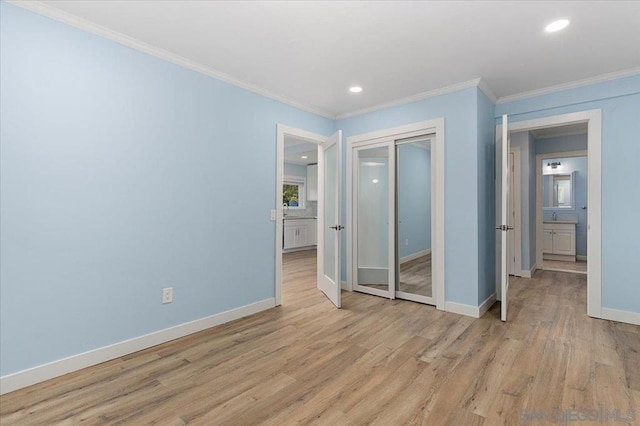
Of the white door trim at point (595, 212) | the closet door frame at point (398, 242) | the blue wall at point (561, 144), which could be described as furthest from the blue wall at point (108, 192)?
the blue wall at point (561, 144)

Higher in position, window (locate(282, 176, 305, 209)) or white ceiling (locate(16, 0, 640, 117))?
white ceiling (locate(16, 0, 640, 117))

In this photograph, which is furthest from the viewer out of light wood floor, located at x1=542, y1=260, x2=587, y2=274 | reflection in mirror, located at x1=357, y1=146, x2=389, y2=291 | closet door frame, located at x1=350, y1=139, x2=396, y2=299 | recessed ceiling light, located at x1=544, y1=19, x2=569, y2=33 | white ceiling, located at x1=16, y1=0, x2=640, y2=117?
light wood floor, located at x1=542, y1=260, x2=587, y2=274

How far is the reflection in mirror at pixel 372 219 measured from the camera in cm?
425

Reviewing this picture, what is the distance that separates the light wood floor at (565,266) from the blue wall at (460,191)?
3.60 meters

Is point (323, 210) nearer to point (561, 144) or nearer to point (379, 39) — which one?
point (379, 39)

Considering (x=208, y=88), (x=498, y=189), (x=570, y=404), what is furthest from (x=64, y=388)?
(x=498, y=189)

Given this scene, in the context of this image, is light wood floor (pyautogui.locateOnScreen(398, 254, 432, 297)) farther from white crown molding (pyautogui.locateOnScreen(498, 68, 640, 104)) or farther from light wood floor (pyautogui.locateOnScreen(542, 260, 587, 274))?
light wood floor (pyautogui.locateOnScreen(542, 260, 587, 274))

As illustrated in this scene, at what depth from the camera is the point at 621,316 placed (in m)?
3.15

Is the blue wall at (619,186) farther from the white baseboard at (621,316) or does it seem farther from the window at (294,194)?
the window at (294,194)

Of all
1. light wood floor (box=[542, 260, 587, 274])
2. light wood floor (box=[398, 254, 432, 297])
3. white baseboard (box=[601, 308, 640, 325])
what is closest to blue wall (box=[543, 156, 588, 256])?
light wood floor (box=[542, 260, 587, 274])

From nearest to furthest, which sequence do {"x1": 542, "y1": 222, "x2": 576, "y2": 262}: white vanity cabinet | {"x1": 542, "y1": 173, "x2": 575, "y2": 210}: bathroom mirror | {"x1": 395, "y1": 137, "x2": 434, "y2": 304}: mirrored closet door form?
{"x1": 395, "y1": 137, "x2": 434, "y2": 304}: mirrored closet door → {"x1": 542, "y1": 222, "x2": 576, "y2": 262}: white vanity cabinet → {"x1": 542, "y1": 173, "x2": 575, "y2": 210}: bathroom mirror

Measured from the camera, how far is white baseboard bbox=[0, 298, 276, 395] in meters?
1.98

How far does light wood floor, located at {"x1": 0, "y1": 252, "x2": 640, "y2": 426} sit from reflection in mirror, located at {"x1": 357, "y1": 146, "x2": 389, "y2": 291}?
1.08m

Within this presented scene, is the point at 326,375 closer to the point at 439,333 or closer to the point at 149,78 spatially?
the point at 439,333
